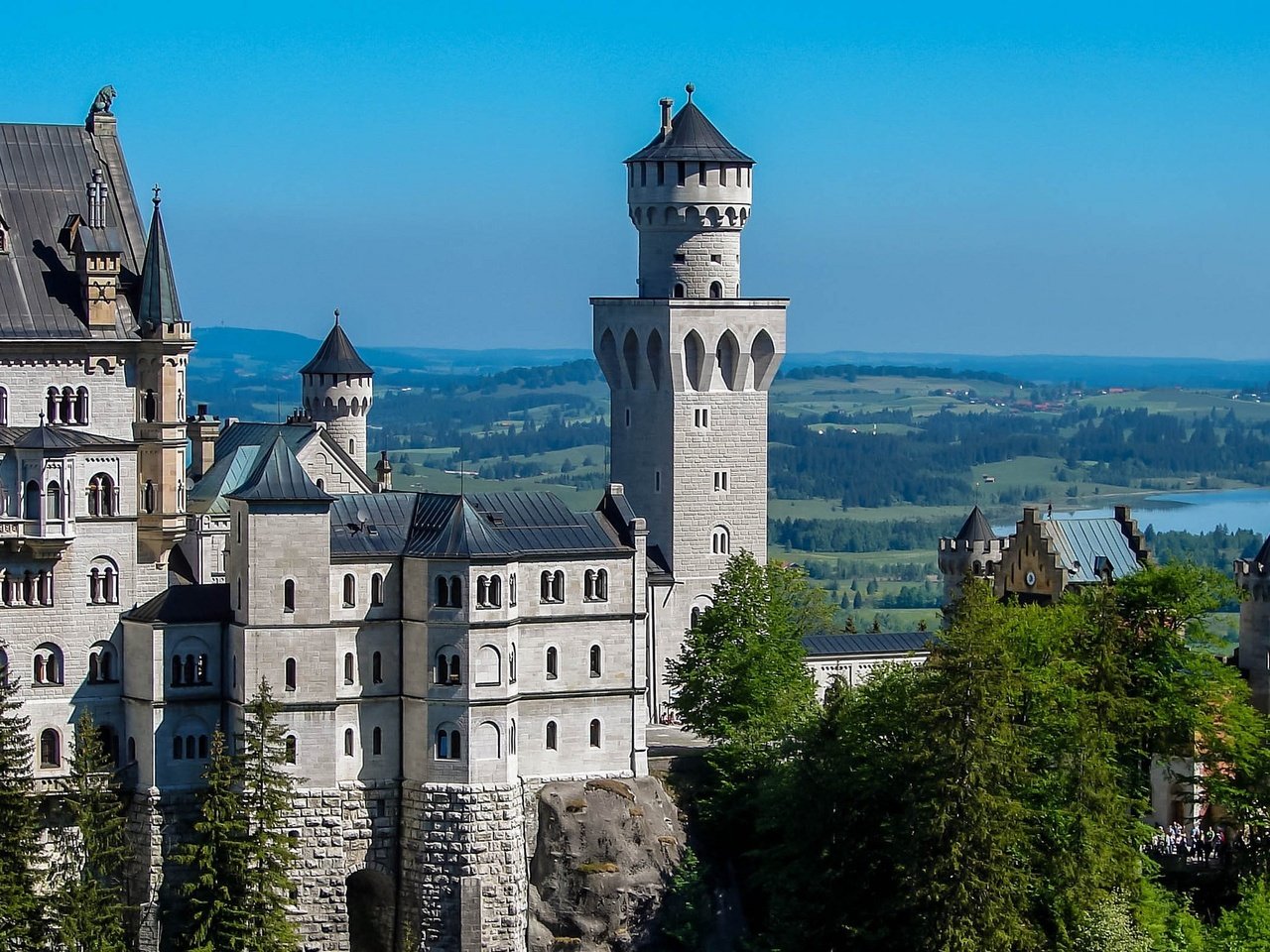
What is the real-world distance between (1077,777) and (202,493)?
1490 inches

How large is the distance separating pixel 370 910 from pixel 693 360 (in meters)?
27.6

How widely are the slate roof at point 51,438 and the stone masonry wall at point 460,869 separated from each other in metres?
14.7

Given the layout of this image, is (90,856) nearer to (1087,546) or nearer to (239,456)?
(239,456)

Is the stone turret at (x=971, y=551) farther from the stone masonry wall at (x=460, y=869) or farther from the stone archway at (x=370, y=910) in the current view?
the stone archway at (x=370, y=910)

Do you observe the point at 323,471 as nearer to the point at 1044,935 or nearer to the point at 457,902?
the point at 457,902

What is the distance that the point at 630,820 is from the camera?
3917 inches

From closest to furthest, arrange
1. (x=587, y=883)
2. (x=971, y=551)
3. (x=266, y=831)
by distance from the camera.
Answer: (x=266, y=831) → (x=587, y=883) → (x=971, y=551)

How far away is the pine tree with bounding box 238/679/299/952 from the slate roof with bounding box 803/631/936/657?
24.1 metres

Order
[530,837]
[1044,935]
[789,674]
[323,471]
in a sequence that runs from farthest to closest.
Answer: [323,471] → [789,674] → [530,837] → [1044,935]

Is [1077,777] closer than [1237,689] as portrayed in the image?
Yes

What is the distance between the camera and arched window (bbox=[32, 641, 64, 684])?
96.4 meters

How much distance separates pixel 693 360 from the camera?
382ft

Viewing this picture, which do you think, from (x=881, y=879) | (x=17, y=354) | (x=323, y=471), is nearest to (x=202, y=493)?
(x=323, y=471)

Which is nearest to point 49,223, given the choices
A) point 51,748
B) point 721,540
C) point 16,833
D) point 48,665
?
point 48,665
